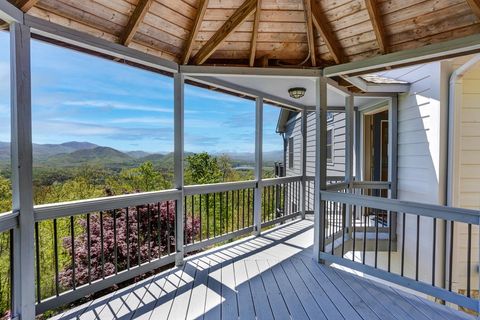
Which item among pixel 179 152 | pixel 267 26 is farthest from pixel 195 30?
pixel 179 152

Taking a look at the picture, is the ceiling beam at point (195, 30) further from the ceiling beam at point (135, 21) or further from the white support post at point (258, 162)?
the white support post at point (258, 162)

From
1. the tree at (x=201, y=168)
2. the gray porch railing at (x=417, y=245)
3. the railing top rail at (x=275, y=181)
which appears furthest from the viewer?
the tree at (x=201, y=168)

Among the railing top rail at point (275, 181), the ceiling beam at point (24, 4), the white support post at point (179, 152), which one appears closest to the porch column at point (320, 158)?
the railing top rail at point (275, 181)

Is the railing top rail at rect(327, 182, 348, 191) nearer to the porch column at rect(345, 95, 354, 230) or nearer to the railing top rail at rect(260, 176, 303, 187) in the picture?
the porch column at rect(345, 95, 354, 230)

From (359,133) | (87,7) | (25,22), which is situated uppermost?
(87,7)

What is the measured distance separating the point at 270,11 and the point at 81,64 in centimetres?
572

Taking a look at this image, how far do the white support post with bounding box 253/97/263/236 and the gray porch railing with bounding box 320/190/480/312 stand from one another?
120 centimetres

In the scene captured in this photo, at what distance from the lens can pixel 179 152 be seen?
11.4 ft

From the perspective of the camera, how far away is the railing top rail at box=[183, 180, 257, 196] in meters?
3.71

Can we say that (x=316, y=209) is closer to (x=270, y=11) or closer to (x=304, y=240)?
(x=304, y=240)

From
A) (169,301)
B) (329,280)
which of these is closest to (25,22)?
(169,301)

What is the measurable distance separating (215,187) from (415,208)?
8.41ft

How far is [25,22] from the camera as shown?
2189 millimetres

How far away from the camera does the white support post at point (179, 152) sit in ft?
11.4
